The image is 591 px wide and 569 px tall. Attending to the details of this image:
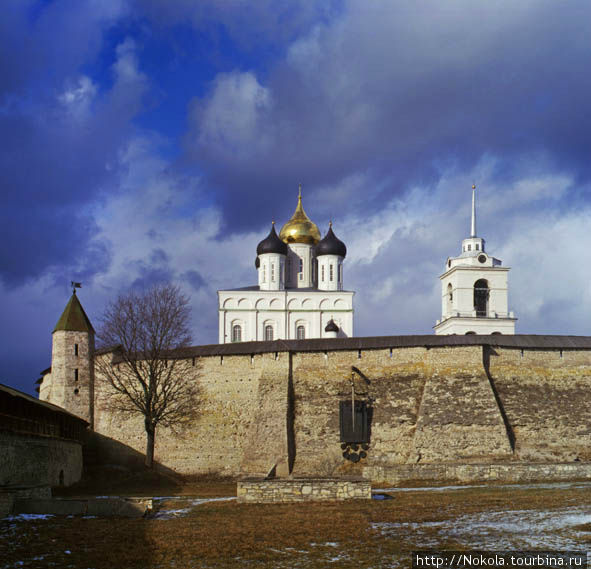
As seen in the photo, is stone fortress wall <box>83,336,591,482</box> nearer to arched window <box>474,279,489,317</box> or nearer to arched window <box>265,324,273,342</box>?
arched window <box>265,324,273,342</box>

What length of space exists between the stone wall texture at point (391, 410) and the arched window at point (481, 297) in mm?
25413

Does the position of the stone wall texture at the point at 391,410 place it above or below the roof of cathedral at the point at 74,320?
below

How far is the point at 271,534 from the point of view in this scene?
40.8 ft

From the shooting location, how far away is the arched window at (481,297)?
170 ft

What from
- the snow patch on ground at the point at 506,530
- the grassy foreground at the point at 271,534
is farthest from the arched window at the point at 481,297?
the snow patch on ground at the point at 506,530

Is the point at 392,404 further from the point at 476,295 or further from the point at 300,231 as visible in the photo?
the point at 300,231

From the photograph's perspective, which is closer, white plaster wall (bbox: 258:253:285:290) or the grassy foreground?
the grassy foreground

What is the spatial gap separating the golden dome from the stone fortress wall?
1132 inches

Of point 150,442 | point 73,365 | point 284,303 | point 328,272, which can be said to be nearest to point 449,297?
point 328,272

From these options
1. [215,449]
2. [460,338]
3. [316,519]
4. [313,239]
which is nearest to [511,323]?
[313,239]

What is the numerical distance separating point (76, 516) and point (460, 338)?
1532 cm

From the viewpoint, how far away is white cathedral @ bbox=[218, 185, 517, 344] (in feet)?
168

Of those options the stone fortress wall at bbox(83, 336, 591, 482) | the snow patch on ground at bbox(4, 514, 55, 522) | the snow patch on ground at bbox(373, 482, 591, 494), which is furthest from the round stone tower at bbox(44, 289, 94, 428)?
the snow patch on ground at bbox(4, 514, 55, 522)

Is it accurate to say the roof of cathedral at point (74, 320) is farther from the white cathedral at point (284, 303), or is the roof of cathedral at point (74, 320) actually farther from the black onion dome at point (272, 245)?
the black onion dome at point (272, 245)
